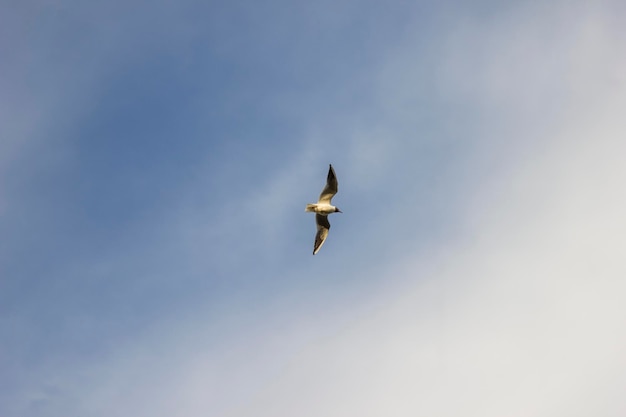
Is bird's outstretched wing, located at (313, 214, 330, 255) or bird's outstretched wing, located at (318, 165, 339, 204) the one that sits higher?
bird's outstretched wing, located at (318, 165, 339, 204)

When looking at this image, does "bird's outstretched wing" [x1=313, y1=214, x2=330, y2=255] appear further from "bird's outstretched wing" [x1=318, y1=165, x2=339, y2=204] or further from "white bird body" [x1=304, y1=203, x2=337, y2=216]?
"bird's outstretched wing" [x1=318, y1=165, x2=339, y2=204]

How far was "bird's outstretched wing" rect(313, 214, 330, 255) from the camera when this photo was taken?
270 ft

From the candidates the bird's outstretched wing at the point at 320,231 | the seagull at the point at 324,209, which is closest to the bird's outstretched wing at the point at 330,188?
the seagull at the point at 324,209

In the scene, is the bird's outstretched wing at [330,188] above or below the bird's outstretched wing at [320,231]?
above

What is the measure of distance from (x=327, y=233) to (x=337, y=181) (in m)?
6.76

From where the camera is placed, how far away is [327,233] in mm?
83125

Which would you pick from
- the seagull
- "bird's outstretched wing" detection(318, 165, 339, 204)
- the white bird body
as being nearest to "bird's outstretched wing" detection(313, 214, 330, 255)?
the seagull

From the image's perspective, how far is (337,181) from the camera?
79.4m

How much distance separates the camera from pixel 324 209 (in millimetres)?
80188

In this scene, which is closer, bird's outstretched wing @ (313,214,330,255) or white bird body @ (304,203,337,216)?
white bird body @ (304,203,337,216)

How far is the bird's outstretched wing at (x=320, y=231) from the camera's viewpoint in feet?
270

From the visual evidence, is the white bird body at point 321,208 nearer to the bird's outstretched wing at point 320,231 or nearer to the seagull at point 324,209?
the seagull at point 324,209

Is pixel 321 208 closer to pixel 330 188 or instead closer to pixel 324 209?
pixel 324 209

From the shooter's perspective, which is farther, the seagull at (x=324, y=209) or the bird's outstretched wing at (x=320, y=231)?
the bird's outstretched wing at (x=320, y=231)
